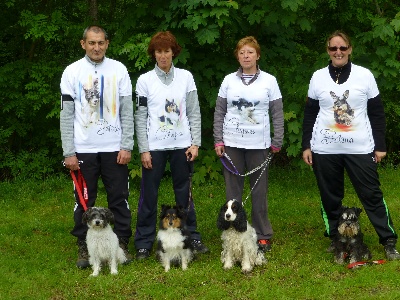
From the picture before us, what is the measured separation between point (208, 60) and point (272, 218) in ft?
8.68

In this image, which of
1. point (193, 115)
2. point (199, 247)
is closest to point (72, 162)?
point (193, 115)

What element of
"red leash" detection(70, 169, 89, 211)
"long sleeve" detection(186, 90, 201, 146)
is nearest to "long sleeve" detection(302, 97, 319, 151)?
"long sleeve" detection(186, 90, 201, 146)

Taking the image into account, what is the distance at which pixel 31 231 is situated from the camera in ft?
24.6

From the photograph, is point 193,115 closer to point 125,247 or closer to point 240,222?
point 240,222

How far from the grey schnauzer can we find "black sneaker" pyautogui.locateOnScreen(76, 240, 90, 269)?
8.03 ft

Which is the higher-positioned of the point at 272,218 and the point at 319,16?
the point at 319,16

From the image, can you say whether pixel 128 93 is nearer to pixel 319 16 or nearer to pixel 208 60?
pixel 208 60

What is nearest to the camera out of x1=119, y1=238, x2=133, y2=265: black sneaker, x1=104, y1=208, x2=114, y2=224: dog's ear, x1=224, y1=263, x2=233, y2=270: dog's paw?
x1=104, y1=208, x2=114, y2=224: dog's ear

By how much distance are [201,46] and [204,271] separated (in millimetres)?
4241

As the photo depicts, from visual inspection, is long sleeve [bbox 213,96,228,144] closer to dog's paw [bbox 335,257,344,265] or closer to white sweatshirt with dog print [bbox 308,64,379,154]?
white sweatshirt with dog print [bbox 308,64,379,154]

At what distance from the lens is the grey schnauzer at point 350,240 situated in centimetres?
582

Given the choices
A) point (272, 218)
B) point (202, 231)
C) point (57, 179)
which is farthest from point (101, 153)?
point (57, 179)

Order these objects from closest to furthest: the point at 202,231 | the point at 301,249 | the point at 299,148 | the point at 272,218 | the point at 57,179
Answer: the point at 301,249 → the point at 202,231 → the point at 272,218 → the point at 299,148 → the point at 57,179

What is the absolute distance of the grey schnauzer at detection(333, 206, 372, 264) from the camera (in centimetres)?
582
